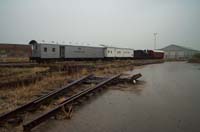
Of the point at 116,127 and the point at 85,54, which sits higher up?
the point at 85,54

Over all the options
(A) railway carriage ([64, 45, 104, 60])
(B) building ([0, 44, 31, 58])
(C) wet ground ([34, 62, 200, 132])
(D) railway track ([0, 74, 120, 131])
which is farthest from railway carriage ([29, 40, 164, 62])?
(B) building ([0, 44, 31, 58])

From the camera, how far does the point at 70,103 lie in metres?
5.00

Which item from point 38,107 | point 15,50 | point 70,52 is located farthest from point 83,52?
point 15,50

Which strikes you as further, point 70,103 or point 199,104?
point 199,104

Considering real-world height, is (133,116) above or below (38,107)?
below

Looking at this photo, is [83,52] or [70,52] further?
[83,52]

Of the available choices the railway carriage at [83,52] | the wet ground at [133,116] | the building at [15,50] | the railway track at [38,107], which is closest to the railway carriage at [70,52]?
the railway carriage at [83,52]

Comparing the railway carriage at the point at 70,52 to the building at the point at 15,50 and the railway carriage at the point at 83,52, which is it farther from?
the building at the point at 15,50

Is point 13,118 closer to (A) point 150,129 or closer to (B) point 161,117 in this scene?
(A) point 150,129

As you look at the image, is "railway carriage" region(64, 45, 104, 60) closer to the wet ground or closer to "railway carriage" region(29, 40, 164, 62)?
"railway carriage" region(29, 40, 164, 62)

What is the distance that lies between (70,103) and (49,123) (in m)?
1.21

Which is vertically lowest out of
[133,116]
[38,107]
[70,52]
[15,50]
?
[133,116]

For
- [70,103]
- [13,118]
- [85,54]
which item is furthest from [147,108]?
[85,54]

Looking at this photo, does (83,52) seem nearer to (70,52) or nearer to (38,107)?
(70,52)
